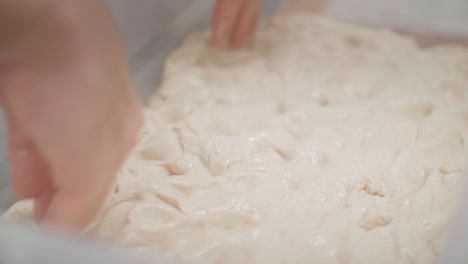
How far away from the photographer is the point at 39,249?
537 mm

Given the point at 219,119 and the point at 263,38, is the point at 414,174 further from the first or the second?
the point at 263,38

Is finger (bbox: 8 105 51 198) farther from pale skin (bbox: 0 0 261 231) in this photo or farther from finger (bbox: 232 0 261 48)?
finger (bbox: 232 0 261 48)

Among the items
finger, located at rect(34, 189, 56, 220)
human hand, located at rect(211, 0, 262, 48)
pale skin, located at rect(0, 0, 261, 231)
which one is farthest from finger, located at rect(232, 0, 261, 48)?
finger, located at rect(34, 189, 56, 220)

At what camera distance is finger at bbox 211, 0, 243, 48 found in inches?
54.3

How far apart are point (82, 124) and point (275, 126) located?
53 cm

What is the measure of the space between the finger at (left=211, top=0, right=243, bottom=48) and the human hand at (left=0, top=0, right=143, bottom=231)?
0.58 meters

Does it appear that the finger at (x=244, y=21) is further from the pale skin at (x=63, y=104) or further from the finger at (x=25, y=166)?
the finger at (x=25, y=166)

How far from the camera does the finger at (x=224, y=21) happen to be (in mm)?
1380

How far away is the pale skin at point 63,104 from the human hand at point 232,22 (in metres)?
0.58

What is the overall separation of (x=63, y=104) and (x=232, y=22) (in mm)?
803

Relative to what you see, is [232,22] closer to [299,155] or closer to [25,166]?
[299,155]

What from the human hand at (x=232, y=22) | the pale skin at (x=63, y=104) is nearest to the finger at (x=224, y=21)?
the human hand at (x=232, y=22)

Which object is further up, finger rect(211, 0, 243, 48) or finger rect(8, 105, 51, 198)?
finger rect(8, 105, 51, 198)

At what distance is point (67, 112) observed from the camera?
2.29ft
